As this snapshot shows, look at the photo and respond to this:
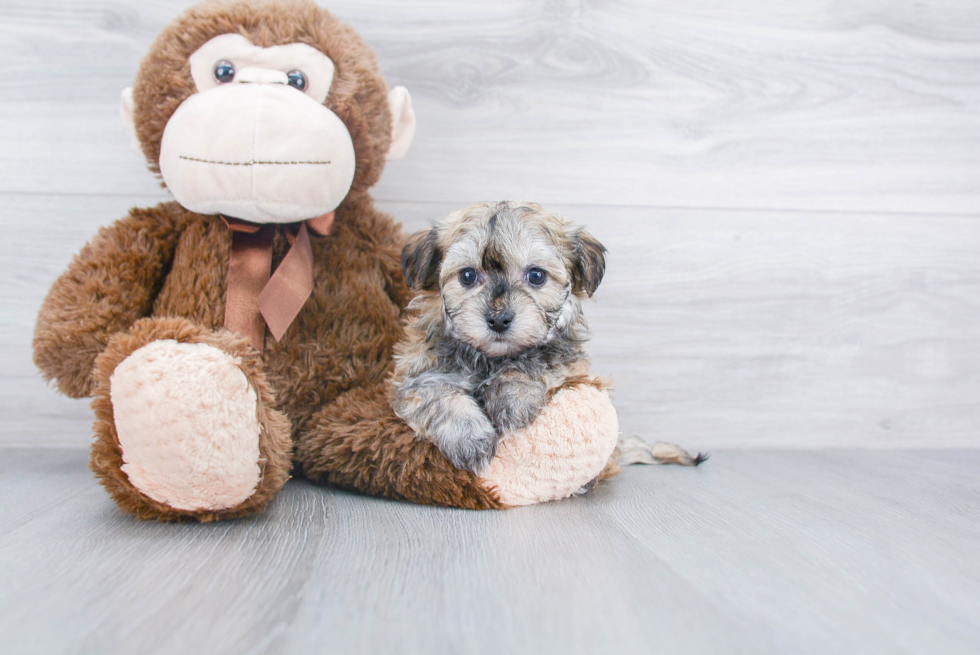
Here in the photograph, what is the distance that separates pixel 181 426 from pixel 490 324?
52 cm

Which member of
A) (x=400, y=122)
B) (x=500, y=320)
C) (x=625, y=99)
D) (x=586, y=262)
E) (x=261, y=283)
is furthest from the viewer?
(x=625, y=99)

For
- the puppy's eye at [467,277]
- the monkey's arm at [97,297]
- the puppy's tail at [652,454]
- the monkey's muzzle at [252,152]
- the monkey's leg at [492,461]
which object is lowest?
the puppy's tail at [652,454]

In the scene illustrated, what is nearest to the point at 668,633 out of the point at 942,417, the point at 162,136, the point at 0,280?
the point at 162,136

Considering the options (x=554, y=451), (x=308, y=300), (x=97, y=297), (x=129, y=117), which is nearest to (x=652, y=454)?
(x=554, y=451)

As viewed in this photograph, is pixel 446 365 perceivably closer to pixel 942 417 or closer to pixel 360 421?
pixel 360 421

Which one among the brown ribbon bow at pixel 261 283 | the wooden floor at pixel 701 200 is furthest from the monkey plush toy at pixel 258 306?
the wooden floor at pixel 701 200

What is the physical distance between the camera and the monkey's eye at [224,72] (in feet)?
4.31

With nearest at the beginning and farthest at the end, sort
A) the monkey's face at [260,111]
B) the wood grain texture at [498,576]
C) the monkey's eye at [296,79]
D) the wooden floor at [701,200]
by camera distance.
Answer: the wood grain texture at [498,576] < the monkey's face at [260,111] < the monkey's eye at [296,79] < the wooden floor at [701,200]

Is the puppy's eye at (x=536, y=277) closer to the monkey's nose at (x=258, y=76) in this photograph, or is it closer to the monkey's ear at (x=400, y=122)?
the monkey's ear at (x=400, y=122)

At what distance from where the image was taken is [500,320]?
1117 mm

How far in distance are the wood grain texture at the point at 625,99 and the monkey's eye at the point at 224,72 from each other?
1.68 feet

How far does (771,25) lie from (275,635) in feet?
6.33

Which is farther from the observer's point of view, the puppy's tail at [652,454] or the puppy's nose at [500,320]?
the puppy's tail at [652,454]

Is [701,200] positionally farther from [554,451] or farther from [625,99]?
[554,451]
